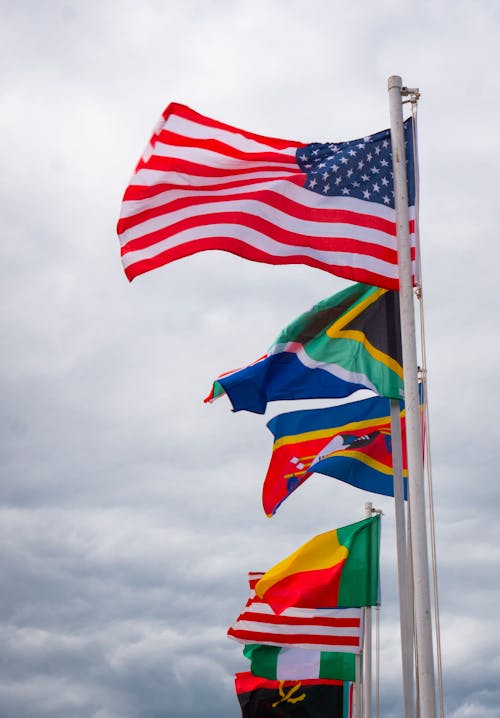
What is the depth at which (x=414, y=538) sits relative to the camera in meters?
11.9

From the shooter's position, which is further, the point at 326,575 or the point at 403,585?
the point at 326,575

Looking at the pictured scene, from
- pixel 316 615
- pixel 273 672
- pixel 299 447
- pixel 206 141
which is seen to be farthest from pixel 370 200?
pixel 273 672

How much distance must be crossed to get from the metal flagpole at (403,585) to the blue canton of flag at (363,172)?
2822mm

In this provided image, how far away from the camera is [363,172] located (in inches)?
559

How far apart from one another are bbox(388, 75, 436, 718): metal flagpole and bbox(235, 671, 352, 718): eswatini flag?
63.7ft

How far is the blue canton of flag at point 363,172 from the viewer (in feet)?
46.5

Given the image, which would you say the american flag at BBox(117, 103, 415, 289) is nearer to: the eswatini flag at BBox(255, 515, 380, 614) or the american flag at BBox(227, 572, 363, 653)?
the eswatini flag at BBox(255, 515, 380, 614)

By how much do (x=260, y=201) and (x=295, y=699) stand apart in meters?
20.0

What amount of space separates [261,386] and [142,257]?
15.1 ft

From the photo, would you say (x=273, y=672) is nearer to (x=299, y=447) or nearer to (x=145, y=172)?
(x=299, y=447)

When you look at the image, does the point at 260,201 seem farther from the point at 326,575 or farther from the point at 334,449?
the point at 326,575

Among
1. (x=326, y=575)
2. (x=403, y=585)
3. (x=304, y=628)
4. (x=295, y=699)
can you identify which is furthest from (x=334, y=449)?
(x=295, y=699)

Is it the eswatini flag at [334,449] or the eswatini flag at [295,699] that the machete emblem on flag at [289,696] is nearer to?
the eswatini flag at [295,699]

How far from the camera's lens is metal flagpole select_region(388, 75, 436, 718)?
1152 centimetres
